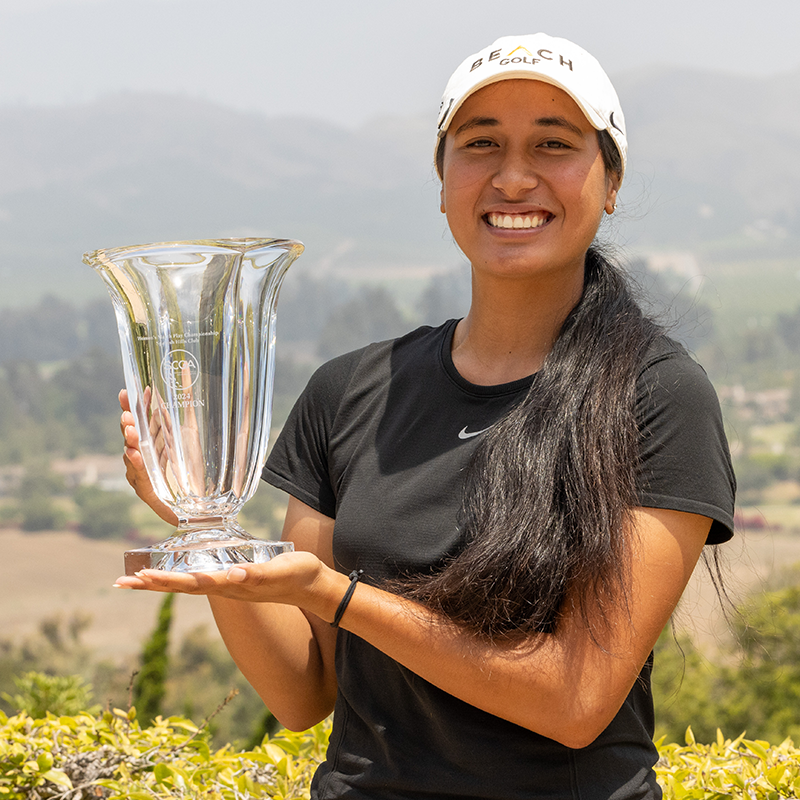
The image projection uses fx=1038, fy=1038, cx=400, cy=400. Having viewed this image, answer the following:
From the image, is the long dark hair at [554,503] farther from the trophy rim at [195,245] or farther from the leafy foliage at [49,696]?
the leafy foliage at [49,696]

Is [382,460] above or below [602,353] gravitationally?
below

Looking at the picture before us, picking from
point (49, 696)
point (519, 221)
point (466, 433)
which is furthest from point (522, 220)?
point (49, 696)

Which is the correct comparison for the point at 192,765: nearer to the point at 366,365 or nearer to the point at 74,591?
the point at 366,365

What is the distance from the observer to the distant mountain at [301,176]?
11231cm

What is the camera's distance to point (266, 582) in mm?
1302

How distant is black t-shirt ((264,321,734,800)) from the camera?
1.46 meters

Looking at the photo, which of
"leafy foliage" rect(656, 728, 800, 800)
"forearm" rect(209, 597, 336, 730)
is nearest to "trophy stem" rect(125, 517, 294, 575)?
"forearm" rect(209, 597, 336, 730)

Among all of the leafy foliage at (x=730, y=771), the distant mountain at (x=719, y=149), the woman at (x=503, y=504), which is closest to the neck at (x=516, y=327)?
the woman at (x=503, y=504)

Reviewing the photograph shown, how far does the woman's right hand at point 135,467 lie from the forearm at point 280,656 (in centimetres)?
18

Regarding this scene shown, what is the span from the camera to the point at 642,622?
1422mm

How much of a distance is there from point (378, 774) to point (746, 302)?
90827 mm

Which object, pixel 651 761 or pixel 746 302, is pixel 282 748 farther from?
pixel 746 302

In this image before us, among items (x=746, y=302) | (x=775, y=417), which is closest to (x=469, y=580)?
(x=775, y=417)

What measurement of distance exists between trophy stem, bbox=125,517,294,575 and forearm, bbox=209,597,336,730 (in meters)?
0.22
